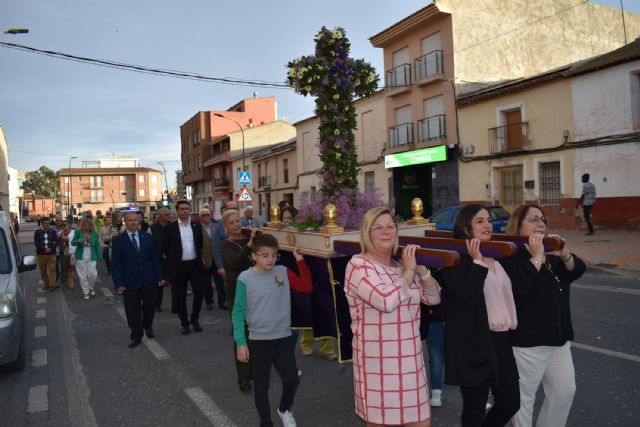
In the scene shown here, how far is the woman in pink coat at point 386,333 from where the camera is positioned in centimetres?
235

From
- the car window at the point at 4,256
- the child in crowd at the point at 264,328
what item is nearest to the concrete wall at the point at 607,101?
the child in crowd at the point at 264,328

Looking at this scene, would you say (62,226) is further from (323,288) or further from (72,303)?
(323,288)

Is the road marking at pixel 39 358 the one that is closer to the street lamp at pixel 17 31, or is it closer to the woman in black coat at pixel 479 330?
the woman in black coat at pixel 479 330

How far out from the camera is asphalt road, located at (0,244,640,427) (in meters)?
3.83

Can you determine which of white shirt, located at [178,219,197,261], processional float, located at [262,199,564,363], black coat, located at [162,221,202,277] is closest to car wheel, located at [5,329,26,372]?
black coat, located at [162,221,202,277]

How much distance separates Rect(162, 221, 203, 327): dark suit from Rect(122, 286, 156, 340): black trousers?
42 centimetres

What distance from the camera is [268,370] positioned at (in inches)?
137

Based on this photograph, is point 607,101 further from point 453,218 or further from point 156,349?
point 156,349

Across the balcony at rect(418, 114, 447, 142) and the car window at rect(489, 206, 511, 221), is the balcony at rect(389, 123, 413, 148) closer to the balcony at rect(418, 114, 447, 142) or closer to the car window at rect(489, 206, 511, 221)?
the balcony at rect(418, 114, 447, 142)

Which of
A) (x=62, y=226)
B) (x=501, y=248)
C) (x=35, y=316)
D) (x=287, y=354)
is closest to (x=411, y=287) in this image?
(x=501, y=248)

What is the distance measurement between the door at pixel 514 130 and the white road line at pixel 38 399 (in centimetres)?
1874

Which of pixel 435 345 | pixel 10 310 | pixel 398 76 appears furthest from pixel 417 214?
pixel 398 76

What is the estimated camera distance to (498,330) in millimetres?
2643

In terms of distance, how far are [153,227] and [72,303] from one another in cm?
Answer: 211
